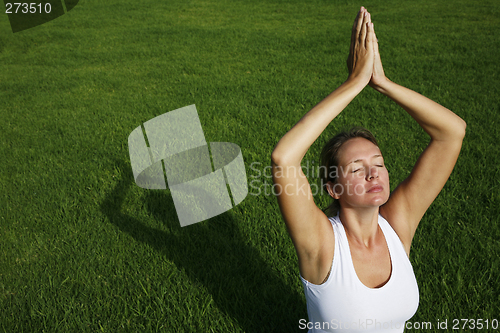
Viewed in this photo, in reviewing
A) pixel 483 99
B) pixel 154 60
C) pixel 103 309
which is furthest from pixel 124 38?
pixel 103 309

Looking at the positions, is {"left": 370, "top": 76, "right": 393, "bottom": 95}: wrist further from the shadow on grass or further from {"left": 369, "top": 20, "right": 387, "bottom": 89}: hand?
the shadow on grass

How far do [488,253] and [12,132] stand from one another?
7.21 meters

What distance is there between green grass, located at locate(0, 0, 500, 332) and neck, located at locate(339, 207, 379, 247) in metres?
1.22

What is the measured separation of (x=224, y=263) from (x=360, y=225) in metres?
1.78

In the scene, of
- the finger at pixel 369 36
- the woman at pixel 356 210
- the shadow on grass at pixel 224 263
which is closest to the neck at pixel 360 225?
the woman at pixel 356 210

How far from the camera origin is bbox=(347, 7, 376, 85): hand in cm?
171

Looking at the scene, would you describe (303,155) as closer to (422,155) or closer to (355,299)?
(355,299)

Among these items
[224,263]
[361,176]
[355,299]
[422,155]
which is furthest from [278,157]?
[224,263]

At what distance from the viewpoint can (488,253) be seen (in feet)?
11.0

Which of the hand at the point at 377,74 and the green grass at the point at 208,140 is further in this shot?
the green grass at the point at 208,140

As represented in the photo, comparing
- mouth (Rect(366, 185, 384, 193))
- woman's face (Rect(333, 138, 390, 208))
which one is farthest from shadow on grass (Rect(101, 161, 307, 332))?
mouth (Rect(366, 185, 384, 193))

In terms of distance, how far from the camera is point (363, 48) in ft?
5.70

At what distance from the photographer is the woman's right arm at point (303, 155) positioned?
1639 millimetres

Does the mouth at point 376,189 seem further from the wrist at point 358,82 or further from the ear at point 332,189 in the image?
the wrist at point 358,82
